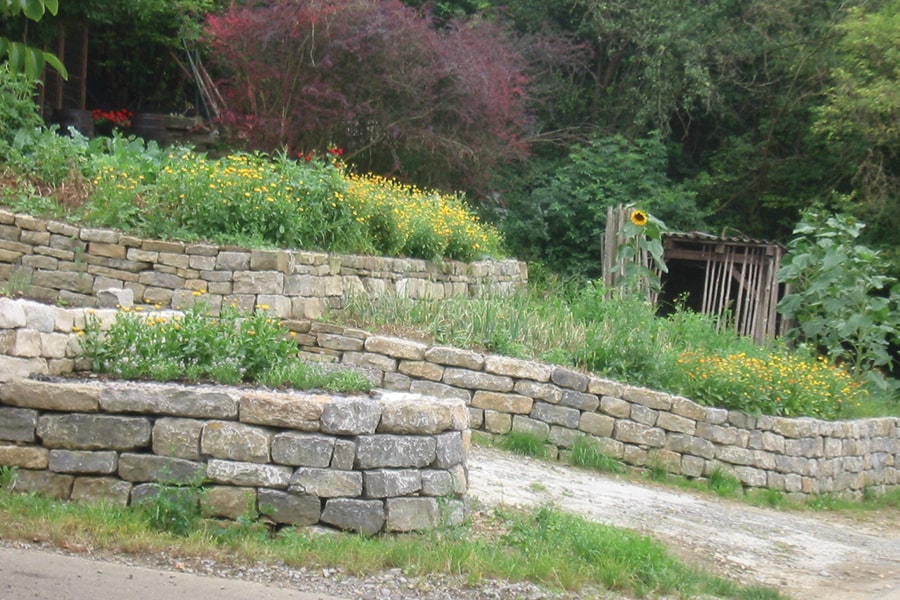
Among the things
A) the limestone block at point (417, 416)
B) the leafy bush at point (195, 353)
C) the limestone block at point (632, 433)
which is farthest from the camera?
the limestone block at point (632, 433)

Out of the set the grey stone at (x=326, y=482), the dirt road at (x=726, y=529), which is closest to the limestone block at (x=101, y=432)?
the grey stone at (x=326, y=482)

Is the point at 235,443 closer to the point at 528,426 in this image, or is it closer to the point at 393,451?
the point at 393,451

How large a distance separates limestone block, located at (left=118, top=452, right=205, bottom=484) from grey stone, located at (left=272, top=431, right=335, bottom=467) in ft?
1.44

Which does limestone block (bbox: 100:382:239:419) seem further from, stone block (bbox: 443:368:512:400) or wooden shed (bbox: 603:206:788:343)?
wooden shed (bbox: 603:206:788:343)

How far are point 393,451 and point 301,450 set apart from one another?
0.54 metres

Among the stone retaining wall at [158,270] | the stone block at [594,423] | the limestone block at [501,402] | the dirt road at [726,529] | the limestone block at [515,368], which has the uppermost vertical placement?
the stone retaining wall at [158,270]

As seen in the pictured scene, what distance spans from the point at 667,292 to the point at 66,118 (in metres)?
10.4

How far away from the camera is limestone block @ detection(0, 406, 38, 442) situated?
6.09 meters

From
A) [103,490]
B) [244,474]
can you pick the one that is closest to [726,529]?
[244,474]

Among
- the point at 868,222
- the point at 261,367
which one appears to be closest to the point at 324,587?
the point at 261,367

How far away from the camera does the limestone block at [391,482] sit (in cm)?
612

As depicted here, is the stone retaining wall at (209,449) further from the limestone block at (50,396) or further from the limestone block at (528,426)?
the limestone block at (528,426)

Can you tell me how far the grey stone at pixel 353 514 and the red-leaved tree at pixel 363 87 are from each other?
8553mm

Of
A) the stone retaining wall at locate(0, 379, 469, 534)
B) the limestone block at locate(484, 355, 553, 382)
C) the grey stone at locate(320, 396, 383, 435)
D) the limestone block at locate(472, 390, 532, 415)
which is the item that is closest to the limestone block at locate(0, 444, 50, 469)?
the stone retaining wall at locate(0, 379, 469, 534)
